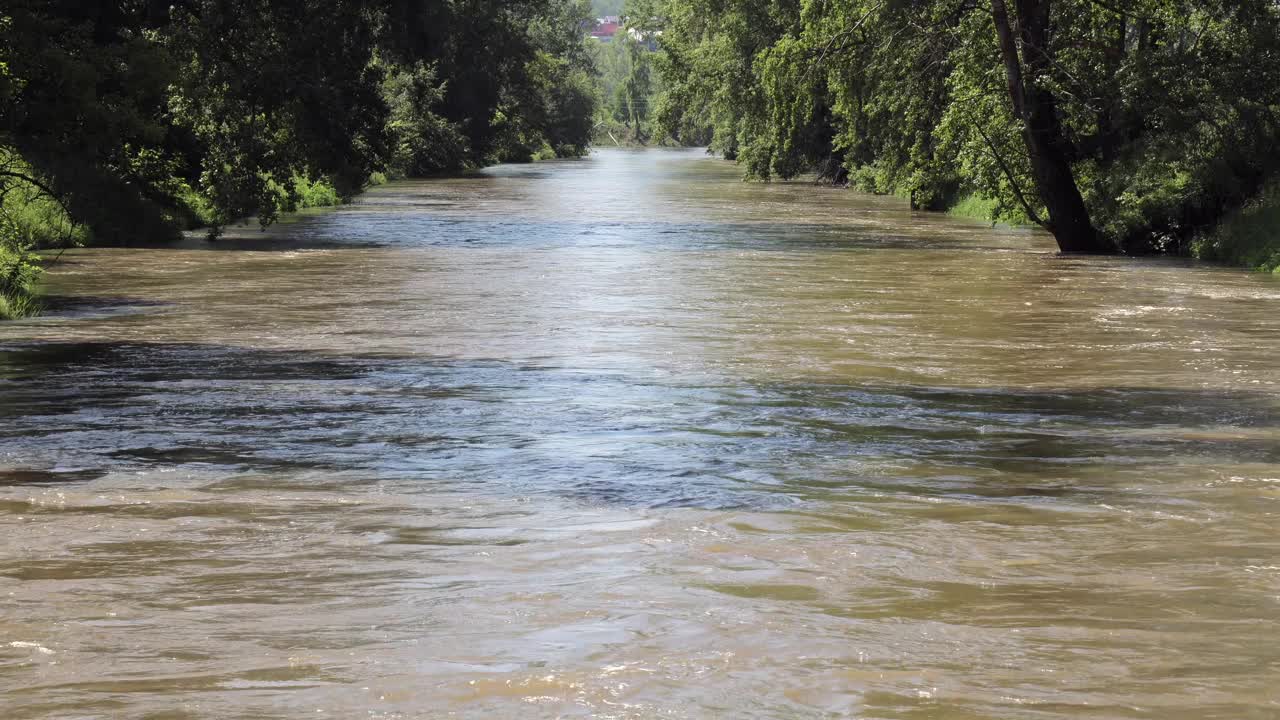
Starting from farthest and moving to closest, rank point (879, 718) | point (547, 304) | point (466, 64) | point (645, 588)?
point (466, 64), point (547, 304), point (645, 588), point (879, 718)

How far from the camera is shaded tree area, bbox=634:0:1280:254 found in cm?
2662

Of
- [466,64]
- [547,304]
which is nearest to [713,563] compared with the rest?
[547,304]

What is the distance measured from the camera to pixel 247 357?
1530 cm

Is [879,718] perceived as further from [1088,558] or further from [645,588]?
[1088,558]

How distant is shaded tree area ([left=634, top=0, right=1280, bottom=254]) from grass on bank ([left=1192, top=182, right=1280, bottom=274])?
607 millimetres

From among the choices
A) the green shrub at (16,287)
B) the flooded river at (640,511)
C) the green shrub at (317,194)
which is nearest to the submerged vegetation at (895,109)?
the green shrub at (16,287)

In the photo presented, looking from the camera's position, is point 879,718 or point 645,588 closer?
point 879,718

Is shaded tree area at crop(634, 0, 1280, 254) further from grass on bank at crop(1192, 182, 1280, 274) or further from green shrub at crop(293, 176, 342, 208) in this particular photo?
green shrub at crop(293, 176, 342, 208)

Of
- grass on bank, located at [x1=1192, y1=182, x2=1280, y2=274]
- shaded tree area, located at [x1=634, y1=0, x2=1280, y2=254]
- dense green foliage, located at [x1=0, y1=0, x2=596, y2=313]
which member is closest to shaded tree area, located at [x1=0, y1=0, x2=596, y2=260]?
dense green foliage, located at [x1=0, y1=0, x2=596, y2=313]

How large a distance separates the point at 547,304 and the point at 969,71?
11594mm

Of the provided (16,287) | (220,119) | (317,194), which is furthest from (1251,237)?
(317,194)

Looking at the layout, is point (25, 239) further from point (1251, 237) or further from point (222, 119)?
point (1251, 237)

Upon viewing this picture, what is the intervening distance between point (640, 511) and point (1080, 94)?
818 inches

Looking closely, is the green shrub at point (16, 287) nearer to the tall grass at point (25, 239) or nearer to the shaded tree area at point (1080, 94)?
the tall grass at point (25, 239)
